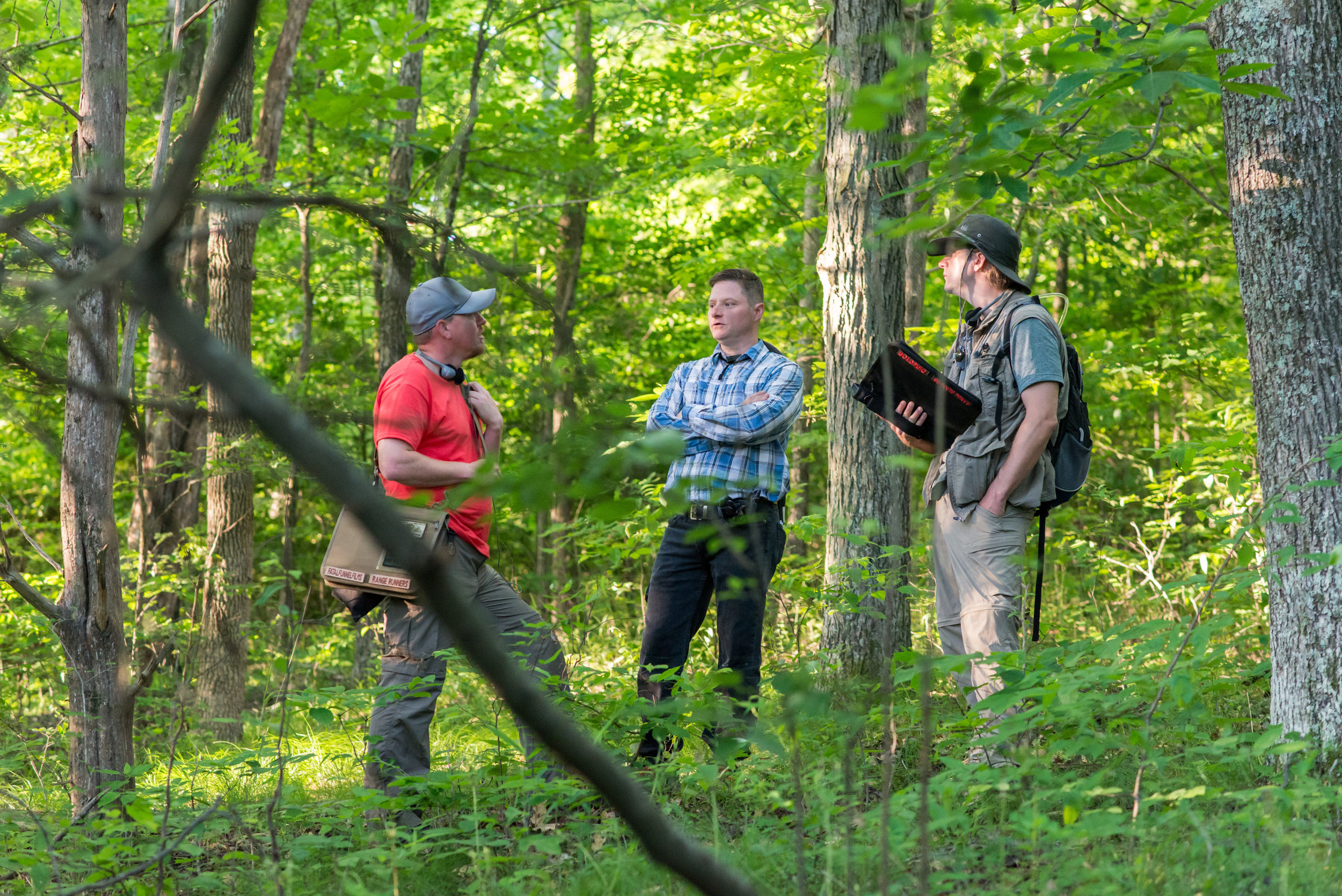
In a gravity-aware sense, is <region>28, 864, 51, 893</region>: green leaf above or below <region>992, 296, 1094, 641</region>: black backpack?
below

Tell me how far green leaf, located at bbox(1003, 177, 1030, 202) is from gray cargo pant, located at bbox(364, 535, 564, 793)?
6.94 ft

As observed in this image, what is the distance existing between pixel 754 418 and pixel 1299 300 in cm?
196

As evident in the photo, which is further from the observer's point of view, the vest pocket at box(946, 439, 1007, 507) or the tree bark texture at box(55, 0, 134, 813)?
the tree bark texture at box(55, 0, 134, 813)

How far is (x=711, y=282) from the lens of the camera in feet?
14.7

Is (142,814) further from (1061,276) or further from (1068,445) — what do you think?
(1061,276)

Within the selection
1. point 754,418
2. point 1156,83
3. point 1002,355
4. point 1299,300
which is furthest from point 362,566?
point 1299,300

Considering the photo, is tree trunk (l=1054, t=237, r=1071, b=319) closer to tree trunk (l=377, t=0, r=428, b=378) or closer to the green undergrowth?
tree trunk (l=377, t=0, r=428, b=378)

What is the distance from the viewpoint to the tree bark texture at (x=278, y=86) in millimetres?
7918

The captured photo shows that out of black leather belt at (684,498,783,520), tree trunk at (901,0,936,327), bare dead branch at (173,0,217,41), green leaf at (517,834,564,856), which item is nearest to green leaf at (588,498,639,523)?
green leaf at (517,834,564,856)

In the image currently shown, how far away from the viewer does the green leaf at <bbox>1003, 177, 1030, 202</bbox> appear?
252 cm

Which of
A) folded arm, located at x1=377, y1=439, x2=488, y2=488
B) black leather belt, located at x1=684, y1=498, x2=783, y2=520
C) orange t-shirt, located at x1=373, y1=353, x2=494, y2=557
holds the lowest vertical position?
black leather belt, located at x1=684, y1=498, x2=783, y2=520

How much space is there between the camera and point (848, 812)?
8.56 feet

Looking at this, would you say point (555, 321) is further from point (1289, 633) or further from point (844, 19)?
point (844, 19)

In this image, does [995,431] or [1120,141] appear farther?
[995,431]
